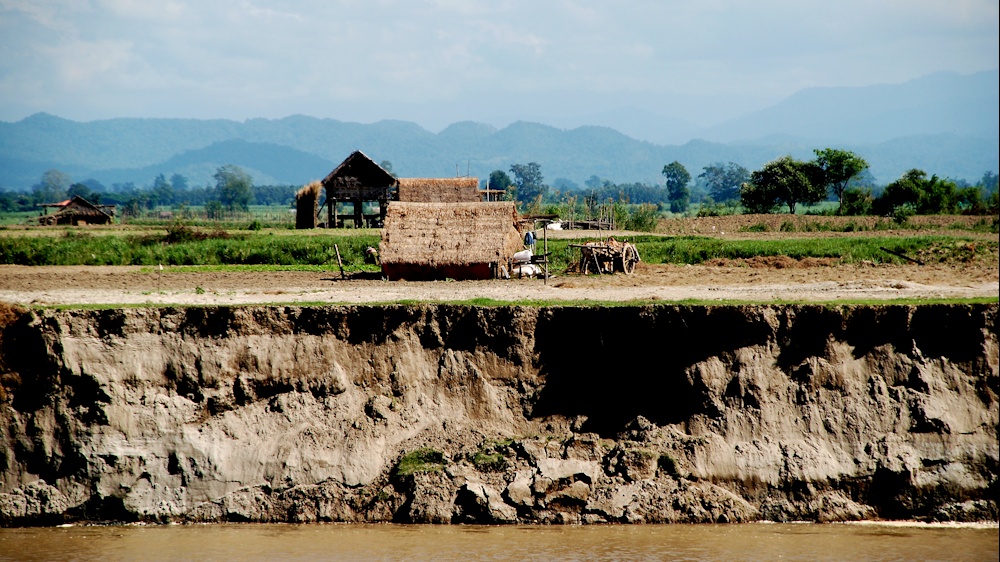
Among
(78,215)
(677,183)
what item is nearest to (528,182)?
(677,183)

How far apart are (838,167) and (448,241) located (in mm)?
28420

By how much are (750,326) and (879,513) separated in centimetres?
311

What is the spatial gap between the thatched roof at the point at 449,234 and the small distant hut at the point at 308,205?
52.4 feet

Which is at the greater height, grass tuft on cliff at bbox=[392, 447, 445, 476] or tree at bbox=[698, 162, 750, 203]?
tree at bbox=[698, 162, 750, 203]

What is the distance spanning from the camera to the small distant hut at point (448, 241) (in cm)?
2103

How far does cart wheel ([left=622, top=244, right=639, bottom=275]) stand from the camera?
22.6m

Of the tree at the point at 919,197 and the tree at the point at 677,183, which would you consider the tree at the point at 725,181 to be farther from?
the tree at the point at 919,197

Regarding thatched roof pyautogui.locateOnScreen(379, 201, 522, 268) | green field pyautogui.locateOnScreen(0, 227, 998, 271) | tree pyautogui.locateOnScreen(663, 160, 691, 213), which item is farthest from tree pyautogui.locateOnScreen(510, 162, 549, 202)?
thatched roof pyautogui.locateOnScreen(379, 201, 522, 268)

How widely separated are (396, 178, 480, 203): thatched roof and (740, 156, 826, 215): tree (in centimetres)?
1976

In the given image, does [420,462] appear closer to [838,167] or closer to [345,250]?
[345,250]

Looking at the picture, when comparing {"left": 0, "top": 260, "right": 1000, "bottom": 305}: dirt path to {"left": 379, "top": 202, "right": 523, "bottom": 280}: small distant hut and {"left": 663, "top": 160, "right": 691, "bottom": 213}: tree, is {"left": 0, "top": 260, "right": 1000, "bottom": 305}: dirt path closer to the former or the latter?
{"left": 379, "top": 202, "right": 523, "bottom": 280}: small distant hut

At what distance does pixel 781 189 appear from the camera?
44344mm

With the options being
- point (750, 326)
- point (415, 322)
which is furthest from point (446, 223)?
point (750, 326)

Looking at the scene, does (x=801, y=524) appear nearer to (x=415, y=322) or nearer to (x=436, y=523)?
(x=436, y=523)
